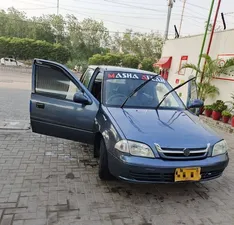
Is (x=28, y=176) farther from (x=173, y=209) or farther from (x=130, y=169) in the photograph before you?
(x=173, y=209)

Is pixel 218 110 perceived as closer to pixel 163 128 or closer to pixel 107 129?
pixel 163 128

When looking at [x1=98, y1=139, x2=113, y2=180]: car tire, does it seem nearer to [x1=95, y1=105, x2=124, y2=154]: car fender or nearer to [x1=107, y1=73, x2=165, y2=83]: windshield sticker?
[x1=95, y1=105, x2=124, y2=154]: car fender

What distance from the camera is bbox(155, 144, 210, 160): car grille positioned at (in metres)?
2.68

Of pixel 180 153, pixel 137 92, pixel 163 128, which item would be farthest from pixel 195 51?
pixel 180 153

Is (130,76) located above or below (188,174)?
above

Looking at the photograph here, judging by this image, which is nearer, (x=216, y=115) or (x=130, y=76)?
(x=130, y=76)

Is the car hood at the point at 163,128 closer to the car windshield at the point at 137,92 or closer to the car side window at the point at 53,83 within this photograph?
the car windshield at the point at 137,92

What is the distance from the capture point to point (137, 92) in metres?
3.87

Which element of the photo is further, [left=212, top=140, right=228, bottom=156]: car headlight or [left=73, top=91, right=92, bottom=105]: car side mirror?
[left=73, top=91, right=92, bottom=105]: car side mirror

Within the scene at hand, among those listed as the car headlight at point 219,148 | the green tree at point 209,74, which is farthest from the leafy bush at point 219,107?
the car headlight at point 219,148

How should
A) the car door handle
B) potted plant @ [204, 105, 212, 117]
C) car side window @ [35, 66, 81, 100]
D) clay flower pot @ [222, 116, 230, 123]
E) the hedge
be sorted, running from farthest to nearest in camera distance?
the hedge
potted plant @ [204, 105, 212, 117]
clay flower pot @ [222, 116, 230, 123]
car side window @ [35, 66, 81, 100]
the car door handle

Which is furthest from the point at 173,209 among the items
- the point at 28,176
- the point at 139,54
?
the point at 139,54

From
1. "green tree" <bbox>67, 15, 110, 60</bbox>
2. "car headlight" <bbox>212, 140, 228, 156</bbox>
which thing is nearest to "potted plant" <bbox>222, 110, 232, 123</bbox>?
"car headlight" <bbox>212, 140, 228, 156</bbox>

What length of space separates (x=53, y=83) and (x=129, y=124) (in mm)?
1605
